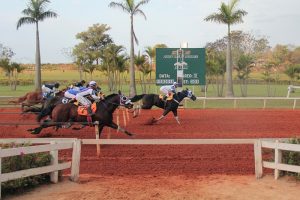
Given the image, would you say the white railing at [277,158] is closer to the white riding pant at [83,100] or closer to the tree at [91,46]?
the white riding pant at [83,100]

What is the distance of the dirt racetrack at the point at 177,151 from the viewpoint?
1025cm

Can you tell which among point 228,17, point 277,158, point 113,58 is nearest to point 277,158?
point 277,158

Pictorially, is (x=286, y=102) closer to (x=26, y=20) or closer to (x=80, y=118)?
(x=26, y=20)

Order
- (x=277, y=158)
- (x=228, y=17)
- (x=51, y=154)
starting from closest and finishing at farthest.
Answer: (x=51, y=154) → (x=277, y=158) → (x=228, y=17)

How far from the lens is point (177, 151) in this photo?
12.5 m

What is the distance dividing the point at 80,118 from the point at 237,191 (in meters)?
7.28

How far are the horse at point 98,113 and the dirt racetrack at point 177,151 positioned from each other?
505 mm

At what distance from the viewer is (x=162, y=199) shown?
7.84 metres

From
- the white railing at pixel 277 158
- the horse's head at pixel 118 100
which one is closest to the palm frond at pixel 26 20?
the horse's head at pixel 118 100

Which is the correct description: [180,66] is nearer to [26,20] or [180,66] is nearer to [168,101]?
[168,101]

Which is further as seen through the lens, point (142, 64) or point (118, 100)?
point (142, 64)

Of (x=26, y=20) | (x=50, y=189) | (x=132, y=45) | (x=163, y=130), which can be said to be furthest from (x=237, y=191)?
(x=26, y=20)

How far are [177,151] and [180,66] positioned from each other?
15792mm

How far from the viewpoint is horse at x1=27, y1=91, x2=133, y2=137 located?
45.5 ft
